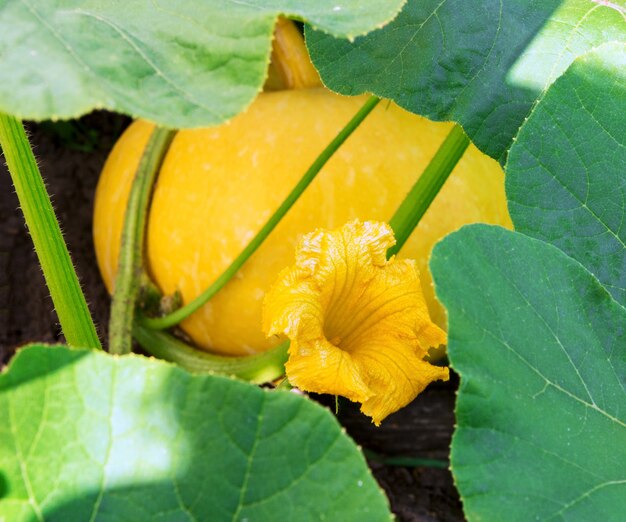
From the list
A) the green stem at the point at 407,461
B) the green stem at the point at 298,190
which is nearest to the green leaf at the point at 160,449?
the green stem at the point at 298,190

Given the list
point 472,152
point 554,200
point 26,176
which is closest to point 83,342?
point 26,176

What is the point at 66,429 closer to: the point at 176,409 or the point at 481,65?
the point at 176,409

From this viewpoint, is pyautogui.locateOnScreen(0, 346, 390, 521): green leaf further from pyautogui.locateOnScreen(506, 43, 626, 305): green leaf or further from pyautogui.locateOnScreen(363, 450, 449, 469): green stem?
pyautogui.locateOnScreen(363, 450, 449, 469): green stem

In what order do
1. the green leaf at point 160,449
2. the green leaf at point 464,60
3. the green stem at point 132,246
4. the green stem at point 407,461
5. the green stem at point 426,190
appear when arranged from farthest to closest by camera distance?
the green stem at point 407,461, the green stem at point 132,246, the green stem at point 426,190, the green leaf at point 464,60, the green leaf at point 160,449

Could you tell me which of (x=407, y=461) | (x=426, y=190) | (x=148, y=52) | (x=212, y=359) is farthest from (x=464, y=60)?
(x=407, y=461)

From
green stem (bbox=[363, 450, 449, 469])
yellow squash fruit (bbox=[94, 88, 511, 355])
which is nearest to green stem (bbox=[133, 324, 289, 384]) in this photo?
yellow squash fruit (bbox=[94, 88, 511, 355])

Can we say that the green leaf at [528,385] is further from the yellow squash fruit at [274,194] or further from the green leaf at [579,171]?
the yellow squash fruit at [274,194]
